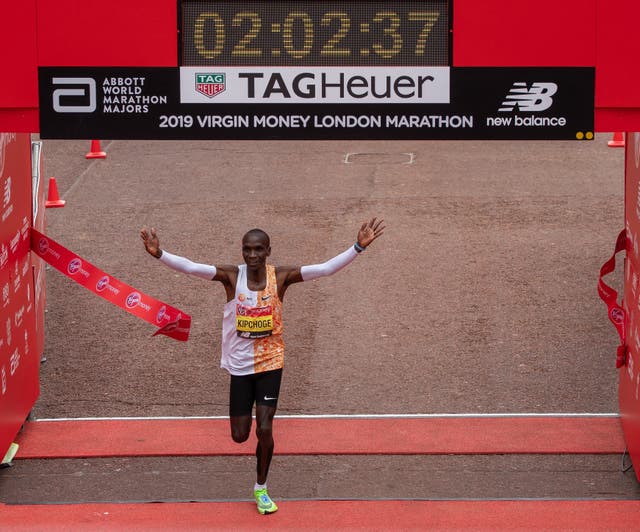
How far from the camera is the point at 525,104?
791 cm

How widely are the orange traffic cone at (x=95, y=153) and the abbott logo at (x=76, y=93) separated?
542 inches

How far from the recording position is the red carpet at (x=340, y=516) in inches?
349

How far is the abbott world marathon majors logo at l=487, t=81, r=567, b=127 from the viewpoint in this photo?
7902 mm

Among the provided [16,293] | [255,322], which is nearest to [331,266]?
[255,322]

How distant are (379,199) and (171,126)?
10.4 m

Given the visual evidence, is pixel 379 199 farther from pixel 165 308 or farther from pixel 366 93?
pixel 366 93

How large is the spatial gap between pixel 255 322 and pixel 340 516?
1481 mm

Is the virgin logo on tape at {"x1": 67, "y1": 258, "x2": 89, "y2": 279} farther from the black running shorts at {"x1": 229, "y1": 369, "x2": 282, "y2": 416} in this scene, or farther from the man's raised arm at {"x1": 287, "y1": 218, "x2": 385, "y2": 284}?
the man's raised arm at {"x1": 287, "y1": 218, "x2": 385, "y2": 284}

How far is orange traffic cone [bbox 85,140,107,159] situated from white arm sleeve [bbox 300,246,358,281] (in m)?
13.1

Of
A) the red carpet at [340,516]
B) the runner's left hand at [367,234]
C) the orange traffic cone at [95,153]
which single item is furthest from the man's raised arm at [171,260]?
the orange traffic cone at [95,153]

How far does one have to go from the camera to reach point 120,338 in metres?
13.4

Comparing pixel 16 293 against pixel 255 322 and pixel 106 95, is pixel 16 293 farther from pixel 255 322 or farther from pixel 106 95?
pixel 106 95

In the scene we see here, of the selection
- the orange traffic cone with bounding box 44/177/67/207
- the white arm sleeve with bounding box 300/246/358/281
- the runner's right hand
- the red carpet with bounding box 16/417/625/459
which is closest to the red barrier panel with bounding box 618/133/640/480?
the red carpet with bounding box 16/417/625/459

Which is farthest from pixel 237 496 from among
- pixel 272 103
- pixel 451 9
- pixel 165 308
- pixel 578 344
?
pixel 578 344
